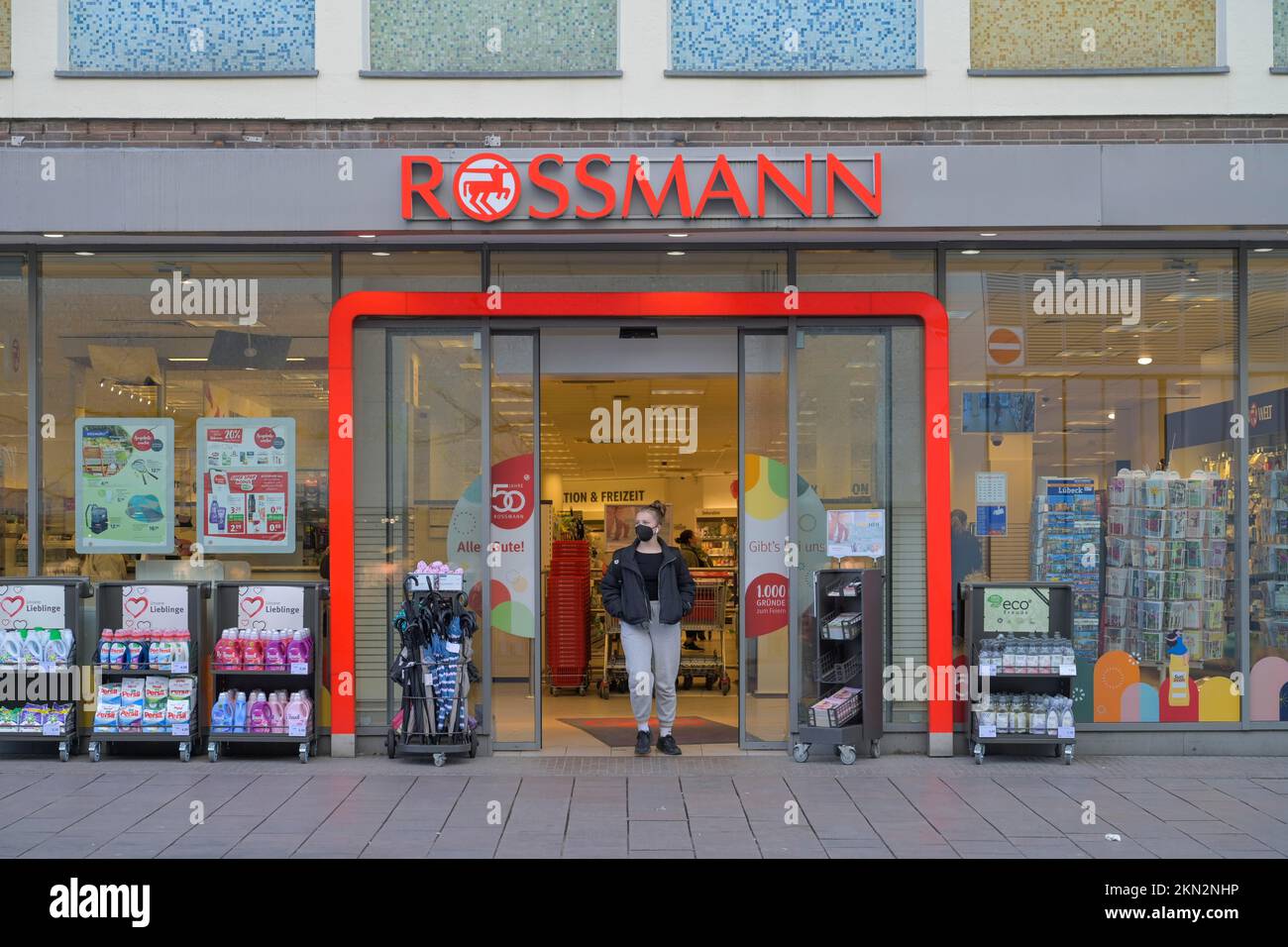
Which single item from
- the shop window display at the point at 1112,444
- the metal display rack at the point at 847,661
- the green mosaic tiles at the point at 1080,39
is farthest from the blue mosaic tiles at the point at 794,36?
the metal display rack at the point at 847,661

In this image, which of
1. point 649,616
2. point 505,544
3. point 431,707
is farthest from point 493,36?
point 431,707

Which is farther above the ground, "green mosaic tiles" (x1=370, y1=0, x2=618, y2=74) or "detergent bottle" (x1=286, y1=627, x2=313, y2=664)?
"green mosaic tiles" (x1=370, y1=0, x2=618, y2=74)

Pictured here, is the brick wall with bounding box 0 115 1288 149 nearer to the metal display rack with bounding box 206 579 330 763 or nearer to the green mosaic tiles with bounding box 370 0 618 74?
the green mosaic tiles with bounding box 370 0 618 74

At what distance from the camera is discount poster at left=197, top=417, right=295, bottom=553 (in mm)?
9297

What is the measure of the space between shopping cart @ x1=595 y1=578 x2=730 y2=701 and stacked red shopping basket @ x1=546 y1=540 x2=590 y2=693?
242 mm

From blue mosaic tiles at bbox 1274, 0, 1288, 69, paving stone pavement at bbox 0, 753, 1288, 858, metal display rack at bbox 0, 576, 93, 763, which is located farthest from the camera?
blue mosaic tiles at bbox 1274, 0, 1288, 69

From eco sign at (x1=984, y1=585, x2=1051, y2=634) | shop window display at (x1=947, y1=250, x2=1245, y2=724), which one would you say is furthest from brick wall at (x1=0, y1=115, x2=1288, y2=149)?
eco sign at (x1=984, y1=585, x2=1051, y2=634)

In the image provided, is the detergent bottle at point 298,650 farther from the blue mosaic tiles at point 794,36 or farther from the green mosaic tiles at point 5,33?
the blue mosaic tiles at point 794,36

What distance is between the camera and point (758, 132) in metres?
8.90

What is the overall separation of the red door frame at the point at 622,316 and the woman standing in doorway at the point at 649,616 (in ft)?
5.99

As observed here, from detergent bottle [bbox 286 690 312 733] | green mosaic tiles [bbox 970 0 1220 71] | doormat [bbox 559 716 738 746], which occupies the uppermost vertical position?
green mosaic tiles [bbox 970 0 1220 71]

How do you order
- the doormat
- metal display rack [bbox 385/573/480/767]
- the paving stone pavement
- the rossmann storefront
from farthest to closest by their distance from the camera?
1. the doormat
2. the rossmann storefront
3. metal display rack [bbox 385/573/480/767]
4. the paving stone pavement

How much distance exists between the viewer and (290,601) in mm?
9109

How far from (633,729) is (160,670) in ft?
12.7
